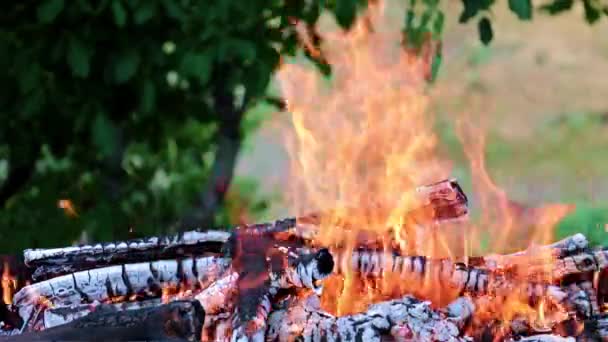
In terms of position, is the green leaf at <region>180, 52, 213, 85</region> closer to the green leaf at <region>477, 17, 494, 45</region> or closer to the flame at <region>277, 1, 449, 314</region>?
the flame at <region>277, 1, 449, 314</region>

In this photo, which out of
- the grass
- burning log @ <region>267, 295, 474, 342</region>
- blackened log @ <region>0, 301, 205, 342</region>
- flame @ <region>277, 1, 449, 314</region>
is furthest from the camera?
the grass

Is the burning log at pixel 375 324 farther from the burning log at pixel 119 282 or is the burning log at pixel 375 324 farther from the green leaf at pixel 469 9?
the green leaf at pixel 469 9

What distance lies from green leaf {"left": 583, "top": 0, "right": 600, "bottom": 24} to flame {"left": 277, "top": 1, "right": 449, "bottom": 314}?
0.48 meters

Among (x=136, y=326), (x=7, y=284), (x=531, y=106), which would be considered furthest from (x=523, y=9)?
(x=531, y=106)

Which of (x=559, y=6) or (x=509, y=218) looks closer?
(x=509, y=218)

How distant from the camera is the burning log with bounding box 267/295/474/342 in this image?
5.91 feet

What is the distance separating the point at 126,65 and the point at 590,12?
4.30 feet

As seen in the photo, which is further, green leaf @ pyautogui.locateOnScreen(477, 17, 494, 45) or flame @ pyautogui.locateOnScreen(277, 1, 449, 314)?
green leaf @ pyautogui.locateOnScreen(477, 17, 494, 45)

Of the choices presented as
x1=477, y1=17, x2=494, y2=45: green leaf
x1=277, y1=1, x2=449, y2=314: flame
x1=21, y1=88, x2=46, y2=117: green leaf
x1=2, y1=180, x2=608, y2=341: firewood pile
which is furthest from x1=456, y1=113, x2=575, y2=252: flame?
x1=21, y1=88, x2=46, y2=117: green leaf

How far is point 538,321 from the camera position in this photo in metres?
1.93

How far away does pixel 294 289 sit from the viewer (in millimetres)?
1950

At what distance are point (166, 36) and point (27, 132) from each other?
2.22 feet

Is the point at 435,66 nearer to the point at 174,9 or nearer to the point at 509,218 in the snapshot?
the point at 509,218

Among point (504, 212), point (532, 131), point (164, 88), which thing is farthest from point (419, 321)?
point (532, 131)
